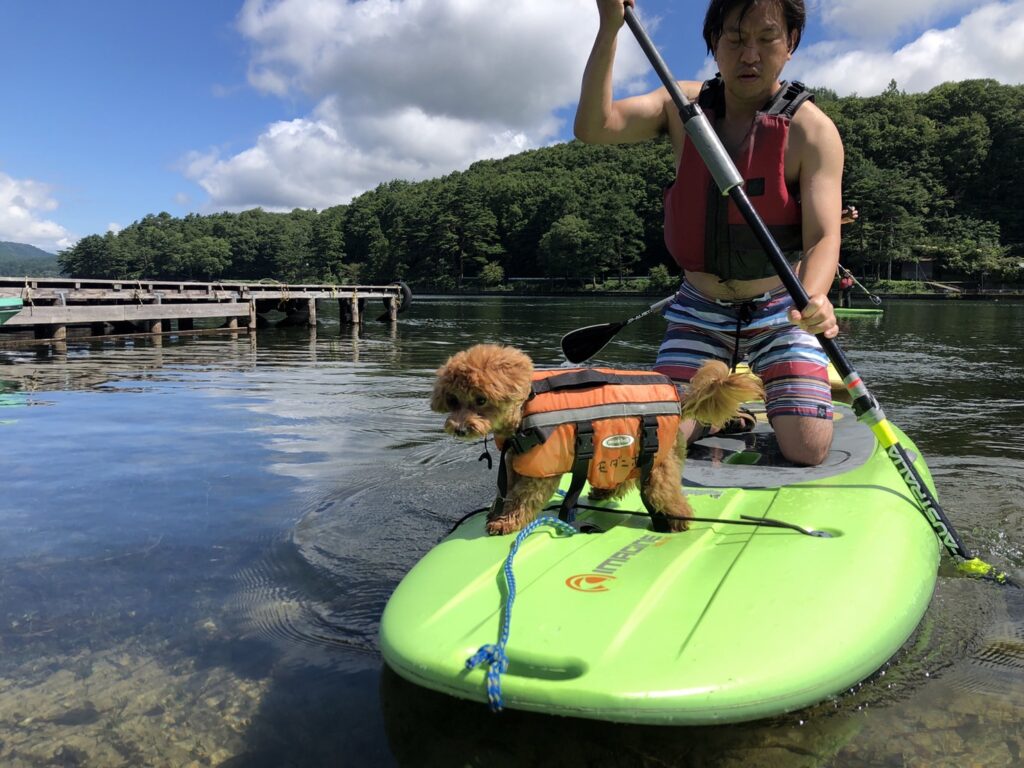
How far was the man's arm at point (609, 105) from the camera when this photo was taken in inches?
134

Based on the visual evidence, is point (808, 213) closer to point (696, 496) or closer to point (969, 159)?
point (696, 496)

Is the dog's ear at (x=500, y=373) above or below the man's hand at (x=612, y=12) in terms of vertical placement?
below

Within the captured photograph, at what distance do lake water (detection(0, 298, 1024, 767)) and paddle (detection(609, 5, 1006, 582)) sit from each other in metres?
0.25

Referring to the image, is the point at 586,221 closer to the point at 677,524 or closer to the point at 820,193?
the point at 820,193

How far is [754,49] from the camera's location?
11.7ft

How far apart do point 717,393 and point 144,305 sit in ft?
77.6

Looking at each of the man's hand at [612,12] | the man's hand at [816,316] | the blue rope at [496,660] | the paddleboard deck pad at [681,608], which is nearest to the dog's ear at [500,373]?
the paddleboard deck pad at [681,608]

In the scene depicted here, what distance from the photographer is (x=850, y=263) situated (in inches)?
3228

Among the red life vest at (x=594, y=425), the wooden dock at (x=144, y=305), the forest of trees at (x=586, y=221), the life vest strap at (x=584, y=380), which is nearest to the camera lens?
the red life vest at (x=594, y=425)

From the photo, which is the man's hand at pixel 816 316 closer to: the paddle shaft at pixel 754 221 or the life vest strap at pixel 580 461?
the paddle shaft at pixel 754 221

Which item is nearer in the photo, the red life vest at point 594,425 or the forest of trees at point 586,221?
the red life vest at point 594,425

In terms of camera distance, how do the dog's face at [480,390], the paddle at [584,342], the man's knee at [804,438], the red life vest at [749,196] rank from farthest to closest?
the paddle at [584,342] → the man's knee at [804,438] → the red life vest at [749,196] → the dog's face at [480,390]

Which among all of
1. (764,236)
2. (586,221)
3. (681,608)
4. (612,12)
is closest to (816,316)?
(764,236)

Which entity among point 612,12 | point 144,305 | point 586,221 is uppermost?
point 586,221
